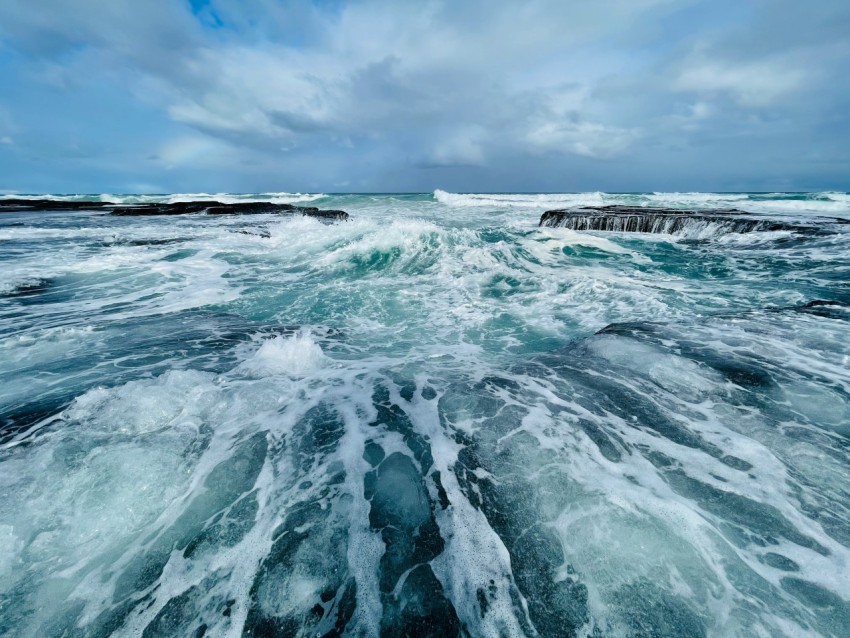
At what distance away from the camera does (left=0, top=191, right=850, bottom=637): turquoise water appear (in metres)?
2.08

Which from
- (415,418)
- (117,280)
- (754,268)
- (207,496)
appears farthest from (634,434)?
(117,280)

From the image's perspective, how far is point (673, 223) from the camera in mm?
16703

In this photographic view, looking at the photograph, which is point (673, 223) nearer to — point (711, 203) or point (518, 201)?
point (711, 203)

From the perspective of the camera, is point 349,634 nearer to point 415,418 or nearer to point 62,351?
point 415,418

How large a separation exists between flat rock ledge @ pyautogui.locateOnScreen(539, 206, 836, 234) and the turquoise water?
11534mm

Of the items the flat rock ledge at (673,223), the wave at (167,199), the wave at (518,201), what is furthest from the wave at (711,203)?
the wave at (167,199)

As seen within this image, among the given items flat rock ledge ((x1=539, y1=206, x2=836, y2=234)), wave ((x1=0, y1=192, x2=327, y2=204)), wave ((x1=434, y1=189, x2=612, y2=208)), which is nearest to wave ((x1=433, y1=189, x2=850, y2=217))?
wave ((x1=434, y1=189, x2=612, y2=208))

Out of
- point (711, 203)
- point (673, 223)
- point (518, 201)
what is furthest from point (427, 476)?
point (518, 201)

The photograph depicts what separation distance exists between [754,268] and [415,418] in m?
11.6

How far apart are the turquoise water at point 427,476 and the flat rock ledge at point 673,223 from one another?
37.8ft

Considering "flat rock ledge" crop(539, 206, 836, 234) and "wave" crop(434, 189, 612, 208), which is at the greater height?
"flat rock ledge" crop(539, 206, 836, 234)

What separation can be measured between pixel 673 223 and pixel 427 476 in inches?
729

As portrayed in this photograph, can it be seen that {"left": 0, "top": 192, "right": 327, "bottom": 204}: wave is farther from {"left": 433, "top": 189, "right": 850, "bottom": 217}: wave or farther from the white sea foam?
the white sea foam

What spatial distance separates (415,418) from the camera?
3881 mm
